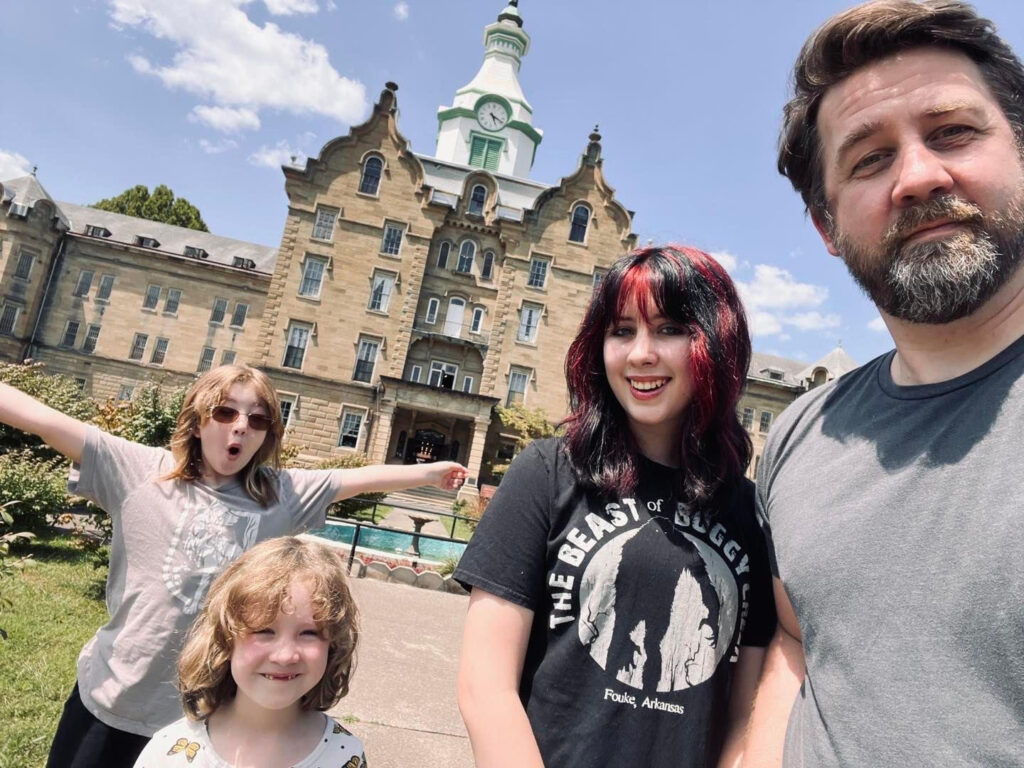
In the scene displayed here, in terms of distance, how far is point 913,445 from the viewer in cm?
149

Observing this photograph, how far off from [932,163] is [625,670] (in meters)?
1.59

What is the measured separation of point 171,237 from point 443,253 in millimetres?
20428

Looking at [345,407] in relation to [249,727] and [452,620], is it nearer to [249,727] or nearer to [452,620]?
[452,620]

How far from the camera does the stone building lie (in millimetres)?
30344

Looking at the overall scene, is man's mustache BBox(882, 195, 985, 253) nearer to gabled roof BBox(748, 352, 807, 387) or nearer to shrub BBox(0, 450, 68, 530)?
shrub BBox(0, 450, 68, 530)

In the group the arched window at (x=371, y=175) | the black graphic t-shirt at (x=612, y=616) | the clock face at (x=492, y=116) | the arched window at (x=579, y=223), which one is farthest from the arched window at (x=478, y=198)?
the black graphic t-shirt at (x=612, y=616)

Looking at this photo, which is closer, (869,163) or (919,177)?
(919,177)

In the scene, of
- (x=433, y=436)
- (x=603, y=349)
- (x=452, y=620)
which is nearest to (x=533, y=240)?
(x=433, y=436)

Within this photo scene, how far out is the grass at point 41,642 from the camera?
4.30 metres

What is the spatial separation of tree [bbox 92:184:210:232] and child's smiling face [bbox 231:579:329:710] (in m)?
60.3

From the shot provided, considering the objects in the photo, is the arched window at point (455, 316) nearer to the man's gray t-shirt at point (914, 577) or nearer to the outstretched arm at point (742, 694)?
the outstretched arm at point (742, 694)

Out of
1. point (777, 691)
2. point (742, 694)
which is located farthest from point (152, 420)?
point (777, 691)

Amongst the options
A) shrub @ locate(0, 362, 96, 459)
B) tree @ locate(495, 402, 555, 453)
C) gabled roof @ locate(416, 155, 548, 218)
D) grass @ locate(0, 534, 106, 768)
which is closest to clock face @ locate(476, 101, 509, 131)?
gabled roof @ locate(416, 155, 548, 218)

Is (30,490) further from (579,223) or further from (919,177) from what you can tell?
(579,223)
